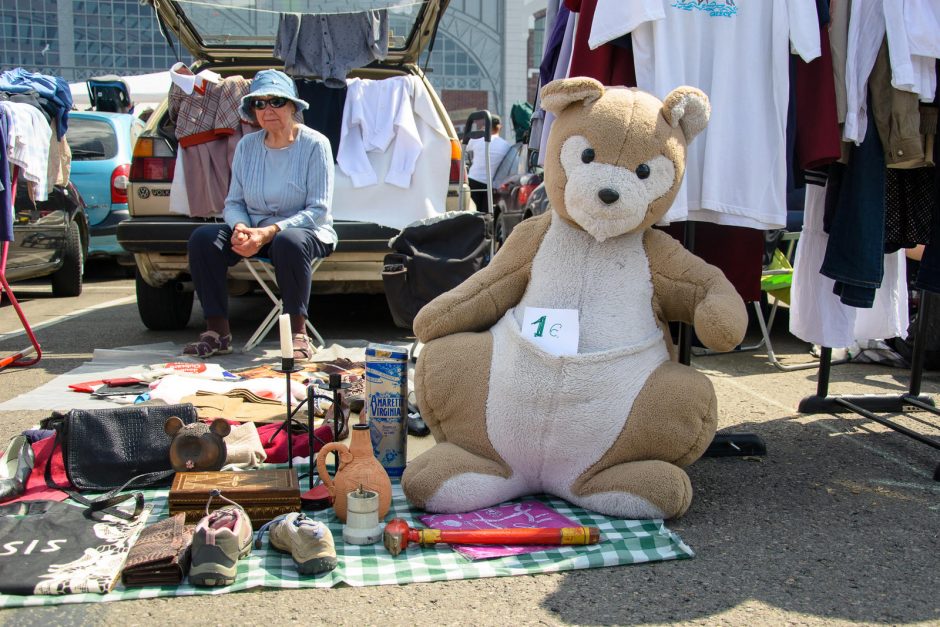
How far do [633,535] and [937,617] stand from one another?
79 cm

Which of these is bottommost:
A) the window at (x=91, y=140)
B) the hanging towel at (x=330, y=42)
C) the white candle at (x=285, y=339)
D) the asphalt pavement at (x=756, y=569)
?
the asphalt pavement at (x=756, y=569)

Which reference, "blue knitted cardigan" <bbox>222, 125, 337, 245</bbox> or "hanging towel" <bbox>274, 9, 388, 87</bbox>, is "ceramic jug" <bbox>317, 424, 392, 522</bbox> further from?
"hanging towel" <bbox>274, 9, 388, 87</bbox>

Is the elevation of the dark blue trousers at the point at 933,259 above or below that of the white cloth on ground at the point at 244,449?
above

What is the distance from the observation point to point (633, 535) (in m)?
2.55

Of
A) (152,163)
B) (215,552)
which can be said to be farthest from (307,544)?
(152,163)

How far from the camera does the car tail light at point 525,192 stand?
8852 millimetres

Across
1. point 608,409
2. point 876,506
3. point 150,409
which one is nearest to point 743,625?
point 608,409

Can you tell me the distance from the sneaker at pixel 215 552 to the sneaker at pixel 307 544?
0.12m

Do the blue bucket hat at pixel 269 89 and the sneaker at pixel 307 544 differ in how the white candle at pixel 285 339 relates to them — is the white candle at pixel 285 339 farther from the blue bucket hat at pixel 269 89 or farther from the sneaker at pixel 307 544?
the blue bucket hat at pixel 269 89

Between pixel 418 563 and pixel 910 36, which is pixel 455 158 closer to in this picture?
pixel 910 36

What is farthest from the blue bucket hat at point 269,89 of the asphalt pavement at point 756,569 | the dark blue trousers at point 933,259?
the dark blue trousers at point 933,259

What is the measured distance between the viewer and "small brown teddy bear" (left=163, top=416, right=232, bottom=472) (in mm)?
2896

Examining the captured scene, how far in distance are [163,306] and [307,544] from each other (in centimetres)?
425

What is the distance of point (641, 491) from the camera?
2631mm
